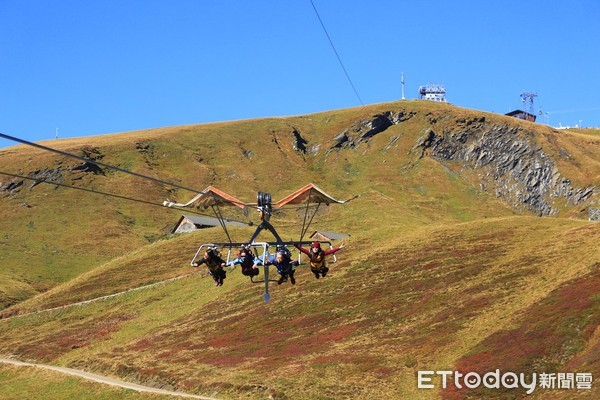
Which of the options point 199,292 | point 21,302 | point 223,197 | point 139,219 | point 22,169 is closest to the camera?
point 223,197

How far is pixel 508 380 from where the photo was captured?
57.4 m

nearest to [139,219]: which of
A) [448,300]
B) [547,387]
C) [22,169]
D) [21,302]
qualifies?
[22,169]

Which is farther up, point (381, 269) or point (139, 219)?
point (139, 219)

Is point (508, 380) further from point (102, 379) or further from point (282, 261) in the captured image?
point (102, 379)

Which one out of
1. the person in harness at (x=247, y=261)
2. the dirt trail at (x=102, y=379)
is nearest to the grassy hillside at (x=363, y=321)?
the dirt trail at (x=102, y=379)

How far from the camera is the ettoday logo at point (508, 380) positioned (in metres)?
54.2

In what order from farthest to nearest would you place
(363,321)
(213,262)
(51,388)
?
(363,321)
(51,388)
(213,262)

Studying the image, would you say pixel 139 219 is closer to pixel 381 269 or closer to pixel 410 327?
pixel 381 269

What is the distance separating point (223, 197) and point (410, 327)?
43.2 meters

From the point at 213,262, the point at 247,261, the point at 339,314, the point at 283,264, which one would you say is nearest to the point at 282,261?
the point at 283,264

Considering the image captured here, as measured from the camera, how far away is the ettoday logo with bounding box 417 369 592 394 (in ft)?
178

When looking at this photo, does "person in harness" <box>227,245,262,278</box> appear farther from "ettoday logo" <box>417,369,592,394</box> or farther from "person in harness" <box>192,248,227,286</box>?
"ettoday logo" <box>417,369,592,394</box>

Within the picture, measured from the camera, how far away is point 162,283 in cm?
11650

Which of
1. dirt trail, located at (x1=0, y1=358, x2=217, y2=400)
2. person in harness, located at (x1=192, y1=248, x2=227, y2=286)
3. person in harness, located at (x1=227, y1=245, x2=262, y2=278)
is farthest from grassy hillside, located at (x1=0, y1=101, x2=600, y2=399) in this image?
person in harness, located at (x1=227, y1=245, x2=262, y2=278)
